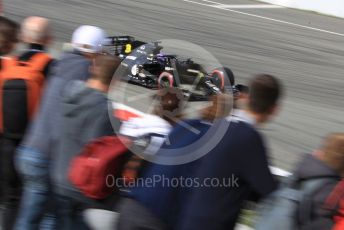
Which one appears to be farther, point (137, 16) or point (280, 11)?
point (280, 11)

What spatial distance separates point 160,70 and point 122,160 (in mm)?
6328

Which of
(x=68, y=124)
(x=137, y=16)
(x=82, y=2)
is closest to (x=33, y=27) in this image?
(x=68, y=124)

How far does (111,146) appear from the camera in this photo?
4.40 metres

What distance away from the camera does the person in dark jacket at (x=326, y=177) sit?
3752mm

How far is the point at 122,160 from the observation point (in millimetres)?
4398

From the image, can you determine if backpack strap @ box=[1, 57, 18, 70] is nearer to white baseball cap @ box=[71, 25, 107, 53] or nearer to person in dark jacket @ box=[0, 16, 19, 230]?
person in dark jacket @ box=[0, 16, 19, 230]

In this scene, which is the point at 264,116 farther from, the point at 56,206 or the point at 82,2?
the point at 82,2

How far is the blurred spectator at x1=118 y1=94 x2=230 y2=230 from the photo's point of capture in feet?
12.9

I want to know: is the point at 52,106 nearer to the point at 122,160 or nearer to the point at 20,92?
the point at 20,92

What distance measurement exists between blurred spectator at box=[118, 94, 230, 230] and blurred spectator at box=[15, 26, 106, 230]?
96 cm

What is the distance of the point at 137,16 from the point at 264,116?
44.9 ft

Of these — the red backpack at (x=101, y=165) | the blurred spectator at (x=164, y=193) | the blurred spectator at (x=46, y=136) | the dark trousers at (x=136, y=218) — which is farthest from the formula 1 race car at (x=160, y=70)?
the dark trousers at (x=136, y=218)

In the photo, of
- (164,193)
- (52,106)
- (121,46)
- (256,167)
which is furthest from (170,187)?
(121,46)

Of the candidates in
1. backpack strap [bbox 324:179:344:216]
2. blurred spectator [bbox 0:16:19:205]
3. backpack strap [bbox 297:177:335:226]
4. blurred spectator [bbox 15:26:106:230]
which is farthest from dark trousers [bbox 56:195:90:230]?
backpack strap [bbox 324:179:344:216]
